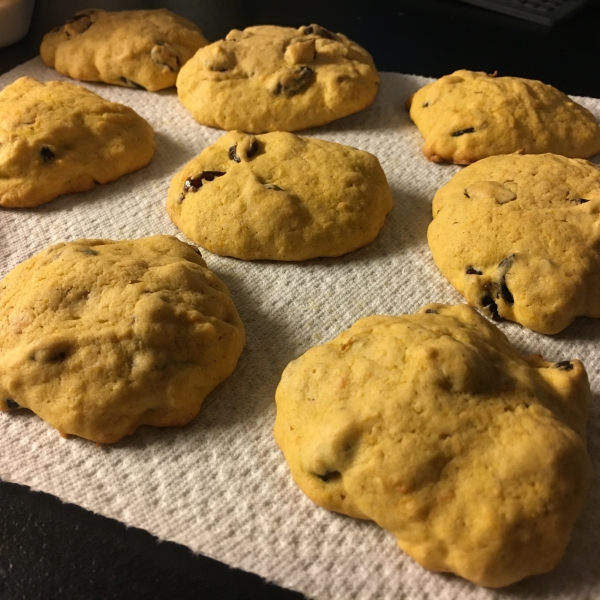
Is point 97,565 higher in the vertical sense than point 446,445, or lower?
lower

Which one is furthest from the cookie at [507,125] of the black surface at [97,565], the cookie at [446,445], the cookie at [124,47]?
the black surface at [97,565]

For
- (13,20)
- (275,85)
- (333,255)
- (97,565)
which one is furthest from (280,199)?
(13,20)

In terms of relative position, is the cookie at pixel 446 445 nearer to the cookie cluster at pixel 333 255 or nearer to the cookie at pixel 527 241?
Answer: the cookie cluster at pixel 333 255

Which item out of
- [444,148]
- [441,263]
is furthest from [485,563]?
[444,148]

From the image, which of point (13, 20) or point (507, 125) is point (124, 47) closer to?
point (13, 20)

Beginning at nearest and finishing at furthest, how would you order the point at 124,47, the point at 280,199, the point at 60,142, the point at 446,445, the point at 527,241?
the point at 446,445
the point at 527,241
the point at 280,199
the point at 60,142
the point at 124,47

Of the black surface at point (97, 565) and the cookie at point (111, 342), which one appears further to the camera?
the cookie at point (111, 342)

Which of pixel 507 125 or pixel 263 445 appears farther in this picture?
pixel 507 125

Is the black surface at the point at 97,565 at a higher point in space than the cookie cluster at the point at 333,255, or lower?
lower
